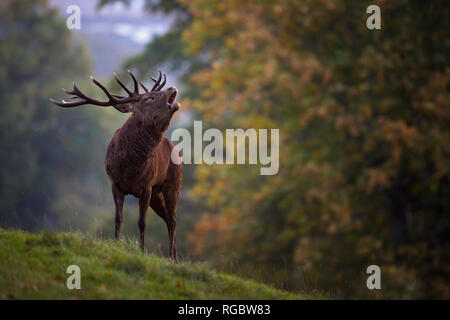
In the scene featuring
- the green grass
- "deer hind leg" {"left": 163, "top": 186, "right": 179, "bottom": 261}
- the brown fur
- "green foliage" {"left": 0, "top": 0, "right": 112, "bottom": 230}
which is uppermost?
"green foliage" {"left": 0, "top": 0, "right": 112, "bottom": 230}

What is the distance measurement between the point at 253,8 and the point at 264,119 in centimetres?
387

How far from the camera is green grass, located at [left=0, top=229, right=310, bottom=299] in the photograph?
729cm

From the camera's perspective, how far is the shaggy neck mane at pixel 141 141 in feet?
28.2

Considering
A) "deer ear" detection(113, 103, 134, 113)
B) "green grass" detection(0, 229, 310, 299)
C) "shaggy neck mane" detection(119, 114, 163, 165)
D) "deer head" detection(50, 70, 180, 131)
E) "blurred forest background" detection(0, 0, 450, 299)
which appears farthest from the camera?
"blurred forest background" detection(0, 0, 450, 299)

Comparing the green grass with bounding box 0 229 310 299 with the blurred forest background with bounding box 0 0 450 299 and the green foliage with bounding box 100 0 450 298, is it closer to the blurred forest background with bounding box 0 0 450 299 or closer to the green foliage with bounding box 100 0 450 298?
the blurred forest background with bounding box 0 0 450 299

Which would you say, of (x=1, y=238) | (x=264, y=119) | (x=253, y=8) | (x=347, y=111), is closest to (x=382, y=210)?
(x=347, y=111)

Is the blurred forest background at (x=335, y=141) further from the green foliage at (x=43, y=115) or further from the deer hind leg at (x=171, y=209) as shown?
the green foliage at (x=43, y=115)

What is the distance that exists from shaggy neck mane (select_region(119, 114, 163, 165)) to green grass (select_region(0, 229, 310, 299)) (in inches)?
44.8

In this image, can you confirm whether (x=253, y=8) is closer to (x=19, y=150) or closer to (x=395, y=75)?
(x=395, y=75)

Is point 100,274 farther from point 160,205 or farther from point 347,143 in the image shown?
point 347,143

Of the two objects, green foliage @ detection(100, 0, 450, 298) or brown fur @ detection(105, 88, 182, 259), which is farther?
green foliage @ detection(100, 0, 450, 298)

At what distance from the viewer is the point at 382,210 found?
19.6 m

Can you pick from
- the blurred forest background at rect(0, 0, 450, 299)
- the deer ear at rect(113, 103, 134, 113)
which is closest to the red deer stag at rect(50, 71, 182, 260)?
the deer ear at rect(113, 103, 134, 113)

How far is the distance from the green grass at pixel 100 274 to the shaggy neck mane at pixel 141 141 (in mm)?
1139
